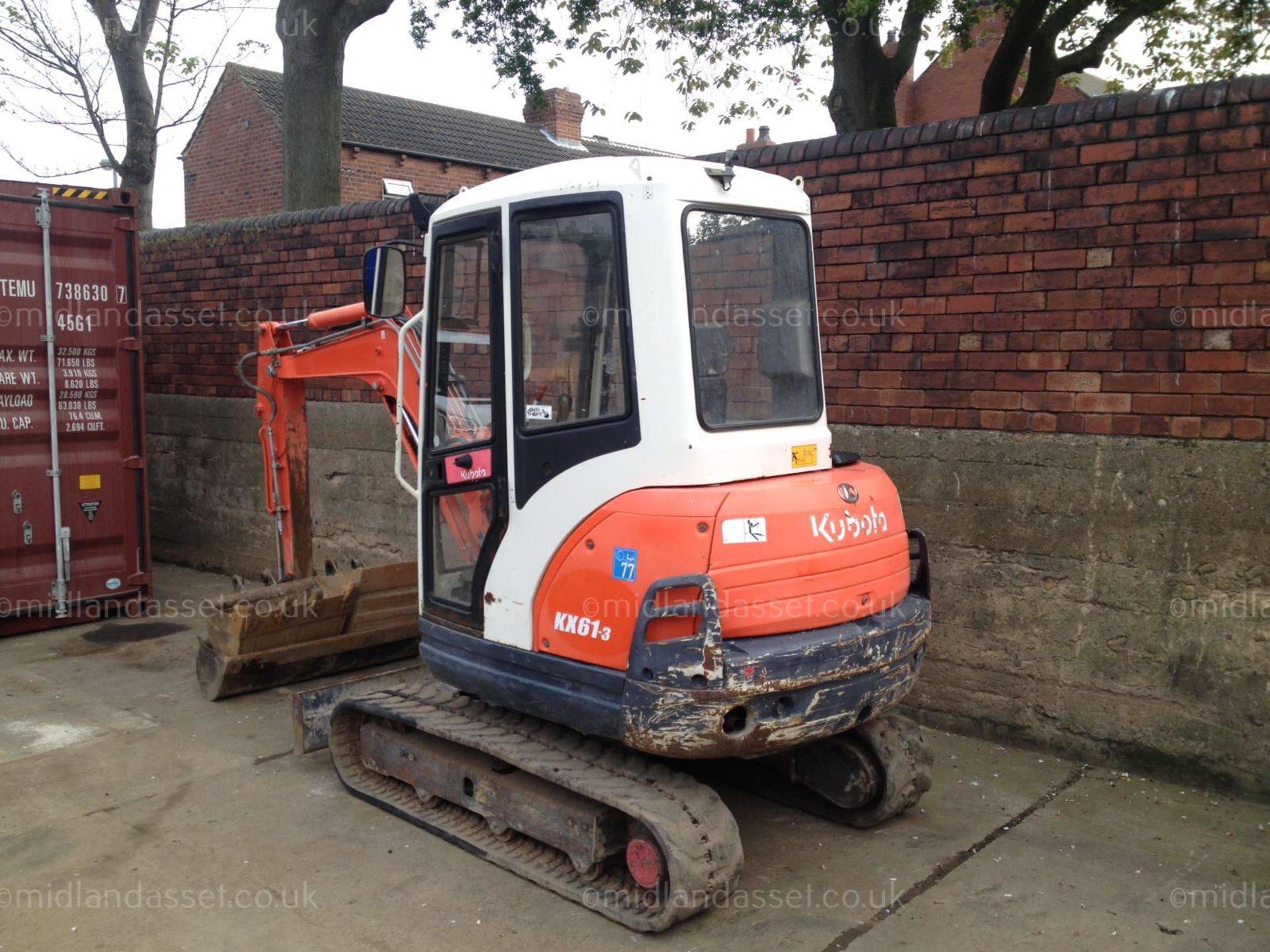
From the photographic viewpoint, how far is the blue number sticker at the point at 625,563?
Result: 145 inches

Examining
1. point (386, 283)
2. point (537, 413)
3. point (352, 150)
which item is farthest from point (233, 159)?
point (537, 413)

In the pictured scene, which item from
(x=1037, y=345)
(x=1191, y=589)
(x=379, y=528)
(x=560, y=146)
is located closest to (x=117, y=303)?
(x=379, y=528)

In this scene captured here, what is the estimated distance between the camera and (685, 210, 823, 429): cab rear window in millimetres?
3795

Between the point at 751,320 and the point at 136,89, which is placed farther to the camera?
the point at 136,89

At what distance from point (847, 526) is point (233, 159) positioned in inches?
816

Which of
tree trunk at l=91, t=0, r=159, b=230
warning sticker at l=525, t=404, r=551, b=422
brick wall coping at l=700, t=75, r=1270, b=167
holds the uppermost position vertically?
tree trunk at l=91, t=0, r=159, b=230

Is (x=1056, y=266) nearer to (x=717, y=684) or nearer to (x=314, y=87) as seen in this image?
(x=717, y=684)

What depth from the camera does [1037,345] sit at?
527cm

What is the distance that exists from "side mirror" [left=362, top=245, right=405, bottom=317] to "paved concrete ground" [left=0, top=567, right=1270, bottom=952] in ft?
7.14

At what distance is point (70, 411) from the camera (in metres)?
7.74

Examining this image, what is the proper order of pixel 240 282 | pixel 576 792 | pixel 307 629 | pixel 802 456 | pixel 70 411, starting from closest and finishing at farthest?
pixel 576 792
pixel 802 456
pixel 307 629
pixel 70 411
pixel 240 282

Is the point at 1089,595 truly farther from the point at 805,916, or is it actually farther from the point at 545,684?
the point at 545,684

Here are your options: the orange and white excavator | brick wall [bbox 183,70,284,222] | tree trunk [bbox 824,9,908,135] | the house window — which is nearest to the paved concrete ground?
the orange and white excavator

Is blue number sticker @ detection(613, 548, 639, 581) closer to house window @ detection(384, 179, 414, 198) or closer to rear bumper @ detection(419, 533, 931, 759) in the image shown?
rear bumper @ detection(419, 533, 931, 759)
